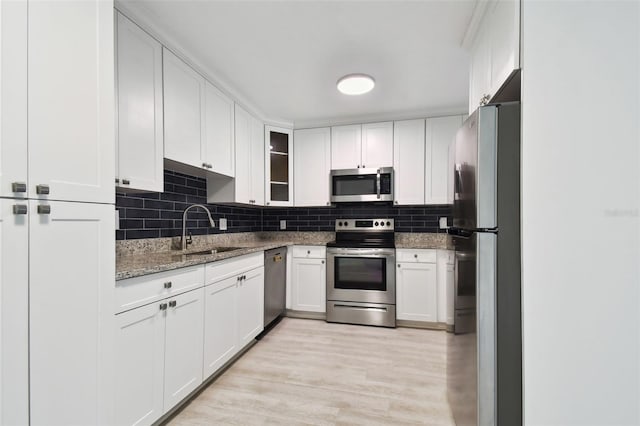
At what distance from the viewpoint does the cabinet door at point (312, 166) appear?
3.60 meters

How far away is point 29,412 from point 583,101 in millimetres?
1864

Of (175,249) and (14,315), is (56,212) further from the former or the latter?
(175,249)

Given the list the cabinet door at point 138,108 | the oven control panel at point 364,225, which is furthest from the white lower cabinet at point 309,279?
the cabinet door at point 138,108

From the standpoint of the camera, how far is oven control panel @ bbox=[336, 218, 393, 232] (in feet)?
12.0

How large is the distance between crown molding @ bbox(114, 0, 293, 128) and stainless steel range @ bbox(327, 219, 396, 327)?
1861 millimetres

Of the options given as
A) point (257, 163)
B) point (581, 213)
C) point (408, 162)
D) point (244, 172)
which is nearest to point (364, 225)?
point (408, 162)

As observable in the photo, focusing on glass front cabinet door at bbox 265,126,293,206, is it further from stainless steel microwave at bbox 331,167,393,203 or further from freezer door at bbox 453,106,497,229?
freezer door at bbox 453,106,497,229

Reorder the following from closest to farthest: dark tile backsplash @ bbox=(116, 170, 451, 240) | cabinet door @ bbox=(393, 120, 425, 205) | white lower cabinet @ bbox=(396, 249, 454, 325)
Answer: dark tile backsplash @ bbox=(116, 170, 451, 240), white lower cabinet @ bbox=(396, 249, 454, 325), cabinet door @ bbox=(393, 120, 425, 205)

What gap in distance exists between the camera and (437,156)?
3.25m

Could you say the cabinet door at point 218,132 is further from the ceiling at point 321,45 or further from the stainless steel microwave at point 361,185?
the stainless steel microwave at point 361,185

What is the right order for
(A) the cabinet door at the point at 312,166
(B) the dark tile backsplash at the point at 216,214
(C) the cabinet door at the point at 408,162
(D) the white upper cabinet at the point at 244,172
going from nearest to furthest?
1. (B) the dark tile backsplash at the point at 216,214
2. (D) the white upper cabinet at the point at 244,172
3. (C) the cabinet door at the point at 408,162
4. (A) the cabinet door at the point at 312,166

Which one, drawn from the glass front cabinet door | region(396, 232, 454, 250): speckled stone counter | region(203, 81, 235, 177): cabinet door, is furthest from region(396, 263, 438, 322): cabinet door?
region(203, 81, 235, 177): cabinet door

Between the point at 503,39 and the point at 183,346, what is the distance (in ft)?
7.59

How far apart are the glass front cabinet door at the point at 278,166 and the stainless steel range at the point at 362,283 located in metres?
0.87
